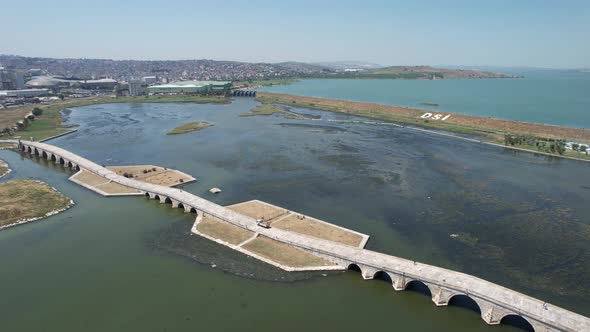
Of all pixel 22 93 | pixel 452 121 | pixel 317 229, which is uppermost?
pixel 22 93

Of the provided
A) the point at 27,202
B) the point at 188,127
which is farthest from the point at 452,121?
the point at 27,202

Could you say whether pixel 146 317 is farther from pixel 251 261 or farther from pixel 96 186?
pixel 96 186

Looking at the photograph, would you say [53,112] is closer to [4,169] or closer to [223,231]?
[4,169]

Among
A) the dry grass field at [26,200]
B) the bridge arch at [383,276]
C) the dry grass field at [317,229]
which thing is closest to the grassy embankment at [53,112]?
the dry grass field at [26,200]

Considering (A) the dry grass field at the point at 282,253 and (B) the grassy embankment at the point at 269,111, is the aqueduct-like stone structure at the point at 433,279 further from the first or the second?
(B) the grassy embankment at the point at 269,111

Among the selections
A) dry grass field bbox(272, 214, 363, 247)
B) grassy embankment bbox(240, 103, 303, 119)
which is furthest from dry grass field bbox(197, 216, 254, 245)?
grassy embankment bbox(240, 103, 303, 119)

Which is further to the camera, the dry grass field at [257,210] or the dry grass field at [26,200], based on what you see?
the dry grass field at [26,200]

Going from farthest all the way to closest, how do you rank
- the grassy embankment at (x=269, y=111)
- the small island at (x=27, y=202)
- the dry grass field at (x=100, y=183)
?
the grassy embankment at (x=269, y=111), the dry grass field at (x=100, y=183), the small island at (x=27, y=202)
